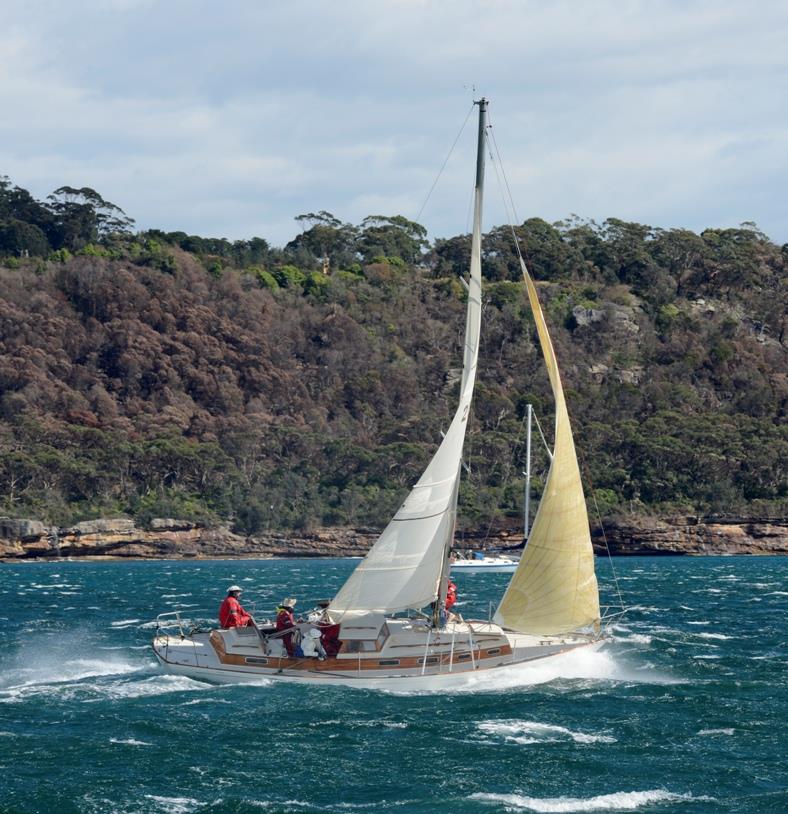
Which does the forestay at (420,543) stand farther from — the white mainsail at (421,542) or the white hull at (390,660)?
the white hull at (390,660)

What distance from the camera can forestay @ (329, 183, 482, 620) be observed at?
95.6ft

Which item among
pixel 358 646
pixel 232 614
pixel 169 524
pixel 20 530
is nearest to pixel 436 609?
pixel 358 646

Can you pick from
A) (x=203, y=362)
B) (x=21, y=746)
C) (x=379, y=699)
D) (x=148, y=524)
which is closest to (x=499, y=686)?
(x=379, y=699)

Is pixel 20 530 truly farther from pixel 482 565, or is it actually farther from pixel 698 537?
pixel 698 537

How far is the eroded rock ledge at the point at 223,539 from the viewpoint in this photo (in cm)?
11444

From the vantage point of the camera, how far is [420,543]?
29.3 metres

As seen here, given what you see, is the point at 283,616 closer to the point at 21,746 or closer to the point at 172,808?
the point at 21,746

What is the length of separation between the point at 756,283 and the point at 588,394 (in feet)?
150

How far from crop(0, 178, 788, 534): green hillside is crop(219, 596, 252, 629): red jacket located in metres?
90.6

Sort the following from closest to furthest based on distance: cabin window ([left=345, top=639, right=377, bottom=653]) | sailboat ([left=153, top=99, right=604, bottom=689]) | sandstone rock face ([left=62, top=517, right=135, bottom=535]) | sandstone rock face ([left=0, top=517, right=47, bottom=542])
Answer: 1. sailboat ([left=153, top=99, right=604, bottom=689])
2. cabin window ([left=345, top=639, right=377, bottom=653])
3. sandstone rock face ([left=0, top=517, right=47, bottom=542])
4. sandstone rock face ([left=62, top=517, right=135, bottom=535])

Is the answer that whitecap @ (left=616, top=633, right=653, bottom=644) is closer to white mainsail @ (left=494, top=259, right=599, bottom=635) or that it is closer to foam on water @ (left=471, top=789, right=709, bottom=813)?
white mainsail @ (left=494, top=259, right=599, bottom=635)

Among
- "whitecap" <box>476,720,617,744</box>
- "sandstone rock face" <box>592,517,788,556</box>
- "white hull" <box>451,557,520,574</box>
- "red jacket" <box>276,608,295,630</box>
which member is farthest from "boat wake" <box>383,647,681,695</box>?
"sandstone rock face" <box>592,517,788,556</box>

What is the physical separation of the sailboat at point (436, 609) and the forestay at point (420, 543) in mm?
21

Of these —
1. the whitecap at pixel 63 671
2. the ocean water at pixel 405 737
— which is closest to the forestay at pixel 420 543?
the ocean water at pixel 405 737
